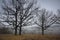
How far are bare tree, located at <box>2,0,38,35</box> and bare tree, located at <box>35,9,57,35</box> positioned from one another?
10.6 inches

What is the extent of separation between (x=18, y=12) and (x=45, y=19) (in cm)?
90

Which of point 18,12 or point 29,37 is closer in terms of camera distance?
point 29,37

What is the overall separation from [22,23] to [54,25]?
3.28ft

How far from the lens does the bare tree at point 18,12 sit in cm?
323

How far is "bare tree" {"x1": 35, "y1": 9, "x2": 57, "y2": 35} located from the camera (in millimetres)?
3273

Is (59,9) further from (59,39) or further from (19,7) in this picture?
(19,7)

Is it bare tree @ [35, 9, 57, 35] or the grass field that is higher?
bare tree @ [35, 9, 57, 35]

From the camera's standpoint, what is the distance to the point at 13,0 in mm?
3256

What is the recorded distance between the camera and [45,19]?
3.38m

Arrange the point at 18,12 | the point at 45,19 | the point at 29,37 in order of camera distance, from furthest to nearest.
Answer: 1. the point at 45,19
2. the point at 18,12
3. the point at 29,37

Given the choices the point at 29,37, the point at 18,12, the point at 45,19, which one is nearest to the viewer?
the point at 29,37

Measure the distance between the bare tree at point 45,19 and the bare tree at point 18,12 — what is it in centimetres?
27

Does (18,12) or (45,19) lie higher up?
(18,12)

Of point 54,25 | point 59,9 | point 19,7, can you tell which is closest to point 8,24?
point 19,7
